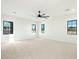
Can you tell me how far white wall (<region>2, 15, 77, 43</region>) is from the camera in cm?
726

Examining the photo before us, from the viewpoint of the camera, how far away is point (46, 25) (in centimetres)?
1002

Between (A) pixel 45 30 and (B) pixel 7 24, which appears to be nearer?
(B) pixel 7 24

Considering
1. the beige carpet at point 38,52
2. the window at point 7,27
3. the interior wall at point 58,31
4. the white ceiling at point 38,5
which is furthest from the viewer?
Result: the window at point 7,27

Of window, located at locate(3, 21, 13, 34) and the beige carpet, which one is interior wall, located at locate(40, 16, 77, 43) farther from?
window, located at locate(3, 21, 13, 34)

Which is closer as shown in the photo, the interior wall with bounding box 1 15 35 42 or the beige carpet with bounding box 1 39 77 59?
the beige carpet with bounding box 1 39 77 59

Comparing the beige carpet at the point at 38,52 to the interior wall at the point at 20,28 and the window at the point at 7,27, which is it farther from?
the interior wall at the point at 20,28

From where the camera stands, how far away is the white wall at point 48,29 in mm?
7264

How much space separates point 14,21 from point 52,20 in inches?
160

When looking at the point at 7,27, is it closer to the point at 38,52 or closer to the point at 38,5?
the point at 38,5

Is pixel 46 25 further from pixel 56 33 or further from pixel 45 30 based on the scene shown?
pixel 56 33

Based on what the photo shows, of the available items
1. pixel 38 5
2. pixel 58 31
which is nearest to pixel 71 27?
pixel 58 31

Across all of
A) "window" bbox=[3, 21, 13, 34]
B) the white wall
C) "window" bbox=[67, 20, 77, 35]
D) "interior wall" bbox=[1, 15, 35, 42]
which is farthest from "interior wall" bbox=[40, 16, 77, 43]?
"window" bbox=[3, 21, 13, 34]

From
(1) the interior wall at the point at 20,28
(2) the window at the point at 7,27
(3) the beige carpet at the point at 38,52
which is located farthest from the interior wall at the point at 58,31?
(2) the window at the point at 7,27

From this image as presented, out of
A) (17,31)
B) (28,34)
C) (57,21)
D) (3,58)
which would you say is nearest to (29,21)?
(28,34)
